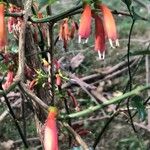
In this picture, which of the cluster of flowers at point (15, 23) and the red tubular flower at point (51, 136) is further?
the cluster of flowers at point (15, 23)

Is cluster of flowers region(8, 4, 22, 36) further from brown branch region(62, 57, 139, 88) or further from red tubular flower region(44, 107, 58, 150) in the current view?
brown branch region(62, 57, 139, 88)

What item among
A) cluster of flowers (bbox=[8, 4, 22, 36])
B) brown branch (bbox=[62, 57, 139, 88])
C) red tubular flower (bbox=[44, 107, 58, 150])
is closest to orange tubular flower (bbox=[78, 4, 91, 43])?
red tubular flower (bbox=[44, 107, 58, 150])

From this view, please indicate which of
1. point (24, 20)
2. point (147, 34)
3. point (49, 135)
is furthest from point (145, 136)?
point (49, 135)

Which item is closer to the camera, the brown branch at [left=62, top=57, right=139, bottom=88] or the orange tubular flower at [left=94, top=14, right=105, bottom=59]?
the orange tubular flower at [left=94, top=14, right=105, bottom=59]

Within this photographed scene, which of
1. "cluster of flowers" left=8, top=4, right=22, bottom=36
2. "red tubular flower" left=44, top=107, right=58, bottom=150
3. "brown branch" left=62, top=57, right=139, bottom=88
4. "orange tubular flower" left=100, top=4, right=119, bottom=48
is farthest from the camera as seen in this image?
"brown branch" left=62, top=57, right=139, bottom=88

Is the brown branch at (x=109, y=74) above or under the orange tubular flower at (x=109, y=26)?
under

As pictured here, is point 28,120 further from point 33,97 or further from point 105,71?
point 33,97

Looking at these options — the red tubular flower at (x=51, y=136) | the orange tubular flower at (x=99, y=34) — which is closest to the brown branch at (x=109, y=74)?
the orange tubular flower at (x=99, y=34)

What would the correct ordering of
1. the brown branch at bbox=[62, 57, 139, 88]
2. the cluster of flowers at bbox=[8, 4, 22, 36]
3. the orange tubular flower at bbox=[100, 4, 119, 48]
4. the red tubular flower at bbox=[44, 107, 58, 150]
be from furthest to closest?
the brown branch at bbox=[62, 57, 139, 88] < the cluster of flowers at bbox=[8, 4, 22, 36] < the orange tubular flower at bbox=[100, 4, 119, 48] < the red tubular flower at bbox=[44, 107, 58, 150]

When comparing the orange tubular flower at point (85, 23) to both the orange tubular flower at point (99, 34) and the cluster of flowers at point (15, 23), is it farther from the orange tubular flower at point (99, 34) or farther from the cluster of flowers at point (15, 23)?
the cluster of flowers at point (15, 23)

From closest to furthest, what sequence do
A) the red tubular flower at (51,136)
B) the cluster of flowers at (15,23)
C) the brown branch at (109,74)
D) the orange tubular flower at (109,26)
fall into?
1. the red tubular flower at (51,136)
2. the orange tubular flower at (109,26)
3. the cluster of flowers at (15,23)
4. the brown branch at (109,74)

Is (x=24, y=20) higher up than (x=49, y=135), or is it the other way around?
(x=24, y=20)
